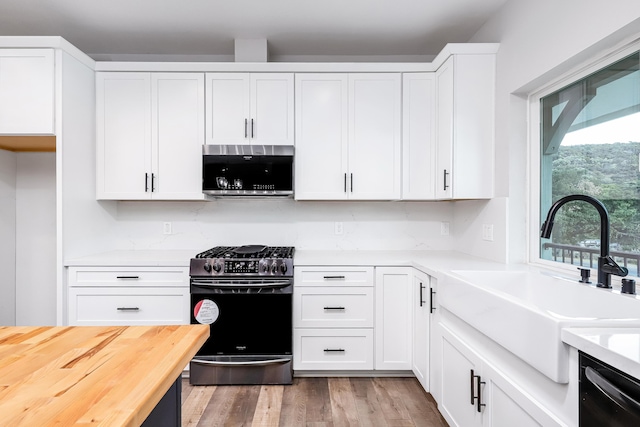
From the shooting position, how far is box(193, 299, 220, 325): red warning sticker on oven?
8.49 ft

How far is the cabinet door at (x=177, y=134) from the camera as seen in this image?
9.54ft

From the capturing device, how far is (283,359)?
8.59 feet

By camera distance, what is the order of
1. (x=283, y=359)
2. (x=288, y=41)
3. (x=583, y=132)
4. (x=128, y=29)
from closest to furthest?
(x=583, y=132) → (x=283, y=359) → (x=128, y=29) → (x=288, y=41)

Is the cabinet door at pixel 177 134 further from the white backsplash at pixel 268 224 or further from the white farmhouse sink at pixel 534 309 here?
the white farmhouse sink at pixel 534 309

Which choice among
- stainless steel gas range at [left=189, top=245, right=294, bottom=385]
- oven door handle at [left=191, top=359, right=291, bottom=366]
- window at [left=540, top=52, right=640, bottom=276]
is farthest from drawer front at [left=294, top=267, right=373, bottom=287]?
window at [left=540, top=52, right=640, bottom=276]

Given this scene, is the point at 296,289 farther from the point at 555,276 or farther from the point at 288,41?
the point at 288,41

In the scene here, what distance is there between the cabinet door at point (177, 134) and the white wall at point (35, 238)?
963mm

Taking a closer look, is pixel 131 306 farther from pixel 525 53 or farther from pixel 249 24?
pixel 525 53

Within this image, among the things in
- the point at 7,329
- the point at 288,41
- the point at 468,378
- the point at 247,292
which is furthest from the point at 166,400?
the point at 288,41

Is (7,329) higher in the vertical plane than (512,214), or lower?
lower

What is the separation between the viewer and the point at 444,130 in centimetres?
276

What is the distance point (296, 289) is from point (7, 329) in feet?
5.77

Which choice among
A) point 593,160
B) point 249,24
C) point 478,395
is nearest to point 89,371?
point 478,395

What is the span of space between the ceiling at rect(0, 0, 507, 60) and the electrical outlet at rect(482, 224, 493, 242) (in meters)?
1.48
